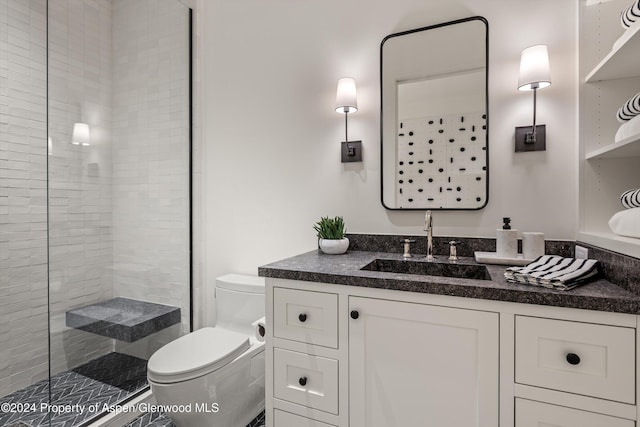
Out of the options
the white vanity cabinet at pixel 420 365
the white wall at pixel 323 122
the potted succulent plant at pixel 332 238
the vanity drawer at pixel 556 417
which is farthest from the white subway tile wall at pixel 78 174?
the vanity drawer at pixel 556 417

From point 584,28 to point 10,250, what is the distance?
10.1ft

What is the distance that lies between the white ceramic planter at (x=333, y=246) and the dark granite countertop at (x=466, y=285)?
0.48ft

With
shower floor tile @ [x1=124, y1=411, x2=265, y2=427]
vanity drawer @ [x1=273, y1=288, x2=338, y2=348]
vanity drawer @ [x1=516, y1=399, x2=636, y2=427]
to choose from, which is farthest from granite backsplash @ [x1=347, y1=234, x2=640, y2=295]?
shower floor tile @ [x1=124, y1=411, x2=265, y2=427]

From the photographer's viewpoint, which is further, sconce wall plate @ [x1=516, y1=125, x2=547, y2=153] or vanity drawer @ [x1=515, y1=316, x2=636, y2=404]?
sconce wall plate @ [x1=516, y1=125, x2=547, y2=153]

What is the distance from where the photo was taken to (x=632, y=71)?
1184mm

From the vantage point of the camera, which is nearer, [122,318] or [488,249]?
[488,249]

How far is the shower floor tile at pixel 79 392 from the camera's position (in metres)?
1.66

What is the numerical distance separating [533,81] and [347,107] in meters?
0.84

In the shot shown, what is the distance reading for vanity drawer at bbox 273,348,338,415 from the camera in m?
1.18

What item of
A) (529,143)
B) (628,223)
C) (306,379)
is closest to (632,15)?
(529,143)

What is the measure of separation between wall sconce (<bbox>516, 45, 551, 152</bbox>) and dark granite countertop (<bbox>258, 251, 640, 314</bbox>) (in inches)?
22.8

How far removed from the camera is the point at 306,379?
1229 millimetres

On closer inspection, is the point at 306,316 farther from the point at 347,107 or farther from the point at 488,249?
the point at 347,107

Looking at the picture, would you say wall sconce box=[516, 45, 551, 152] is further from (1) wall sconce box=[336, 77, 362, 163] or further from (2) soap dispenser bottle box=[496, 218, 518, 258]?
(1) wall sconce box=[336, 77, 362, 163]
